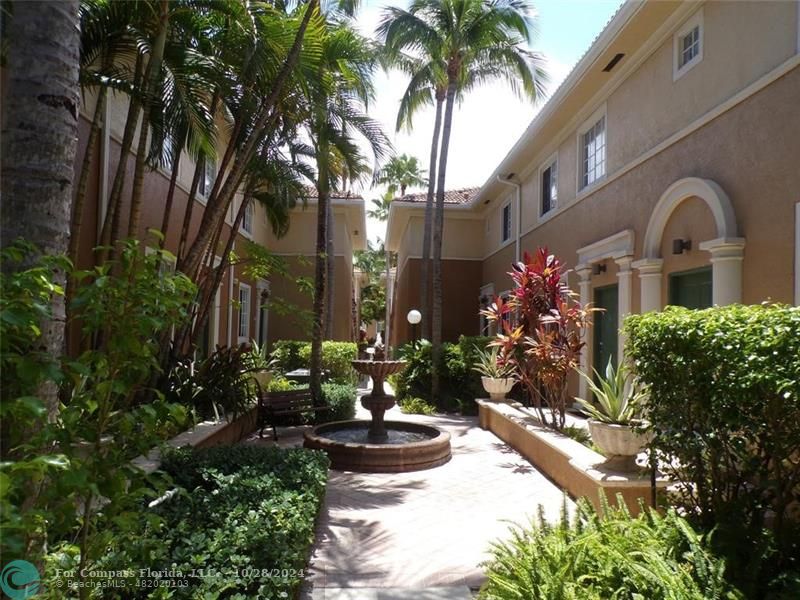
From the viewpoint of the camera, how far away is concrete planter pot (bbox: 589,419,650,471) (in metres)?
4.90

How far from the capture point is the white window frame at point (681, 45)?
24.8 feet

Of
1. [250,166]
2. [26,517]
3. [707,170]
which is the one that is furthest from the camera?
[250,166]

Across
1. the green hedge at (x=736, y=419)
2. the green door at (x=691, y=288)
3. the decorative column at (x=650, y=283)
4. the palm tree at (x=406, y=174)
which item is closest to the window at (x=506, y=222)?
the decorative column at (x=650, y=283)

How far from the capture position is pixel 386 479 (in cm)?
652

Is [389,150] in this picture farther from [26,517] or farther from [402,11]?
[26,517]

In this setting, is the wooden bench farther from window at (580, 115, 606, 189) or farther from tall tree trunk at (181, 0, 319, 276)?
window at (580, 115, 606, 189)

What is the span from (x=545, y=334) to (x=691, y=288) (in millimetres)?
2209

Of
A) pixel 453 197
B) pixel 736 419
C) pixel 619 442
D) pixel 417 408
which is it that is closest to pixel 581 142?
pixel 417 408

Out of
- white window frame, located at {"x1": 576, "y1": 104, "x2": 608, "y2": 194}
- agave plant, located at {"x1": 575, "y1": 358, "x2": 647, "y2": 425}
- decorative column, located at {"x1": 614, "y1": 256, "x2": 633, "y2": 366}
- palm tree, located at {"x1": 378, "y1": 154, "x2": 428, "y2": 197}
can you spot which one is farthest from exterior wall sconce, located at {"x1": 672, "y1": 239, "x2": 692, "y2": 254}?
palm tree, located at {"x1": 378, "y1": 154, "x2": 428, "y2": 197}

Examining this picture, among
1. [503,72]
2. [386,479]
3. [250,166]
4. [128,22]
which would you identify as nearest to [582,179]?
[503,72]

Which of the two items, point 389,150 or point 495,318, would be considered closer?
point 495,318

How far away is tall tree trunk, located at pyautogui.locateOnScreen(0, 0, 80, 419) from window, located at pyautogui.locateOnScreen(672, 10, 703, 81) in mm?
7983

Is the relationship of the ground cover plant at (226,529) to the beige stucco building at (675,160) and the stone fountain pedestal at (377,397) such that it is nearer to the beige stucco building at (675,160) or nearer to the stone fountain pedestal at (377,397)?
the stone fountain pedestal at (377,397)

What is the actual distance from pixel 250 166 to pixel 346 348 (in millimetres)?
7216
